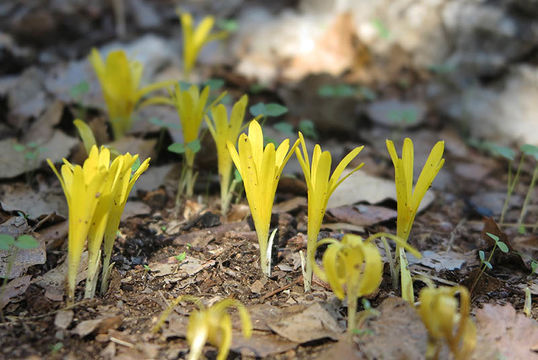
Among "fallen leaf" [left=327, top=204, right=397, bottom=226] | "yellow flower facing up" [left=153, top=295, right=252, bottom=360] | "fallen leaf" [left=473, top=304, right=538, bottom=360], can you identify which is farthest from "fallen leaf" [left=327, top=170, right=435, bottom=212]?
"yellow flower facing up" [left=153, top=295, right=252, bottom=360]

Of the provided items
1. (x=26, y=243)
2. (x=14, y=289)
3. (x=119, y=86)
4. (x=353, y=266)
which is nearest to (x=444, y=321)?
(x=353, y=266)

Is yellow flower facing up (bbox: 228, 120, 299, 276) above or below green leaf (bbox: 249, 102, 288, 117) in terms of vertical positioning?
below

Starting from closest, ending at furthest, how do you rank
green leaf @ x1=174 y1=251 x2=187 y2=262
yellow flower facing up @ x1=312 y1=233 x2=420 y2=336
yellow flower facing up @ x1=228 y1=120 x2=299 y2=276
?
1. yellow flower facing up @ x1=312 y1=233 x2=420 y2=336
2. yellow flower facing up @ x1=228 y1=120 x2=299 y2=276
3. green leaf @ x1=174 y1=251 x2=187 y2=262

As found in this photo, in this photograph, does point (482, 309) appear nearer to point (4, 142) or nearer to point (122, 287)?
point (122, 287)

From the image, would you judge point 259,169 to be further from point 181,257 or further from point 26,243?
point 26,243

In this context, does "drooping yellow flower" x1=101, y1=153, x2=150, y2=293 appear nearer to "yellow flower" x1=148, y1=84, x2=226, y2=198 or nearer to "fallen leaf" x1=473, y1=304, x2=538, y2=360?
"yellow flower" x1=148, y1=84, x2=226, y2=198

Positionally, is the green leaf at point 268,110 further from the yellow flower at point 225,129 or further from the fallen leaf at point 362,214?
the fallen leaf at point 362,214

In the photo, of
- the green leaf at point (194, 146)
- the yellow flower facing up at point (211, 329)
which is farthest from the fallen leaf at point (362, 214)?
the yellow flower facing up at point (211, 329)
